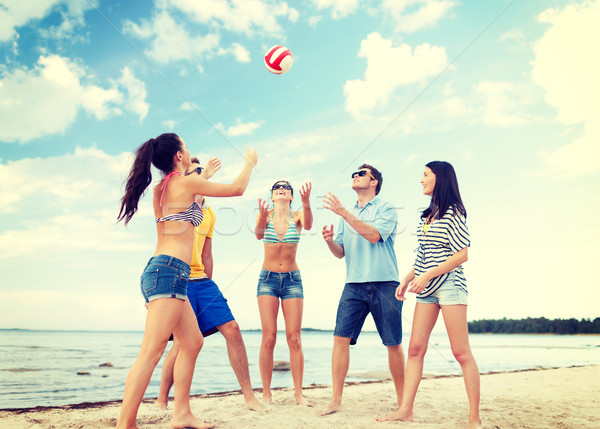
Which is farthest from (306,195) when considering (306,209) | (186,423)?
(186,423)

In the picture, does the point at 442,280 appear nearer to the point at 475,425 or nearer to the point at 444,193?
the point at 444,193

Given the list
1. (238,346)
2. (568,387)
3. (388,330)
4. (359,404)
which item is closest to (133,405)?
(238,346)

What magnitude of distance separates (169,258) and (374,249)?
2.36 m

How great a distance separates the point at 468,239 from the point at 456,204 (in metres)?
0.35

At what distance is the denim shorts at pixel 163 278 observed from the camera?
129 inches

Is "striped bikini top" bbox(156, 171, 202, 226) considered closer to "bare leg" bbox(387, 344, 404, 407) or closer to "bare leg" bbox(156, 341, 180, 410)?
"bare leg" bbox(156, 341, 180, 410)

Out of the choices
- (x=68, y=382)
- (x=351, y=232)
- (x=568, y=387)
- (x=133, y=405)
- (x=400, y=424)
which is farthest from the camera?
(x=68, y=382)

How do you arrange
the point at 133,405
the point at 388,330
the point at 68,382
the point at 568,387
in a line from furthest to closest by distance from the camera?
the point at 68,382 < the point at 568,387 < the point at 388,330 < the point at 133,405

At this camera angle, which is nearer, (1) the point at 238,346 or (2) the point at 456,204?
(2) the point at 456,204

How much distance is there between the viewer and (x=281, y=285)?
516 centimetres

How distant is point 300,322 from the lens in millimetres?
5195

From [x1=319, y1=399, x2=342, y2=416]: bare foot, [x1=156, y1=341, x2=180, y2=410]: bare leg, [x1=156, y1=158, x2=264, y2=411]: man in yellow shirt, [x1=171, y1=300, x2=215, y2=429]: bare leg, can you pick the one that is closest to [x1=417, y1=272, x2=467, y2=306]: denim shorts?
[x1=319, y1=399, x2=342, y2=416]: bare foot

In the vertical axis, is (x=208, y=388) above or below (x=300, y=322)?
below

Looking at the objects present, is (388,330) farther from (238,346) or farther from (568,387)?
(568,387)
